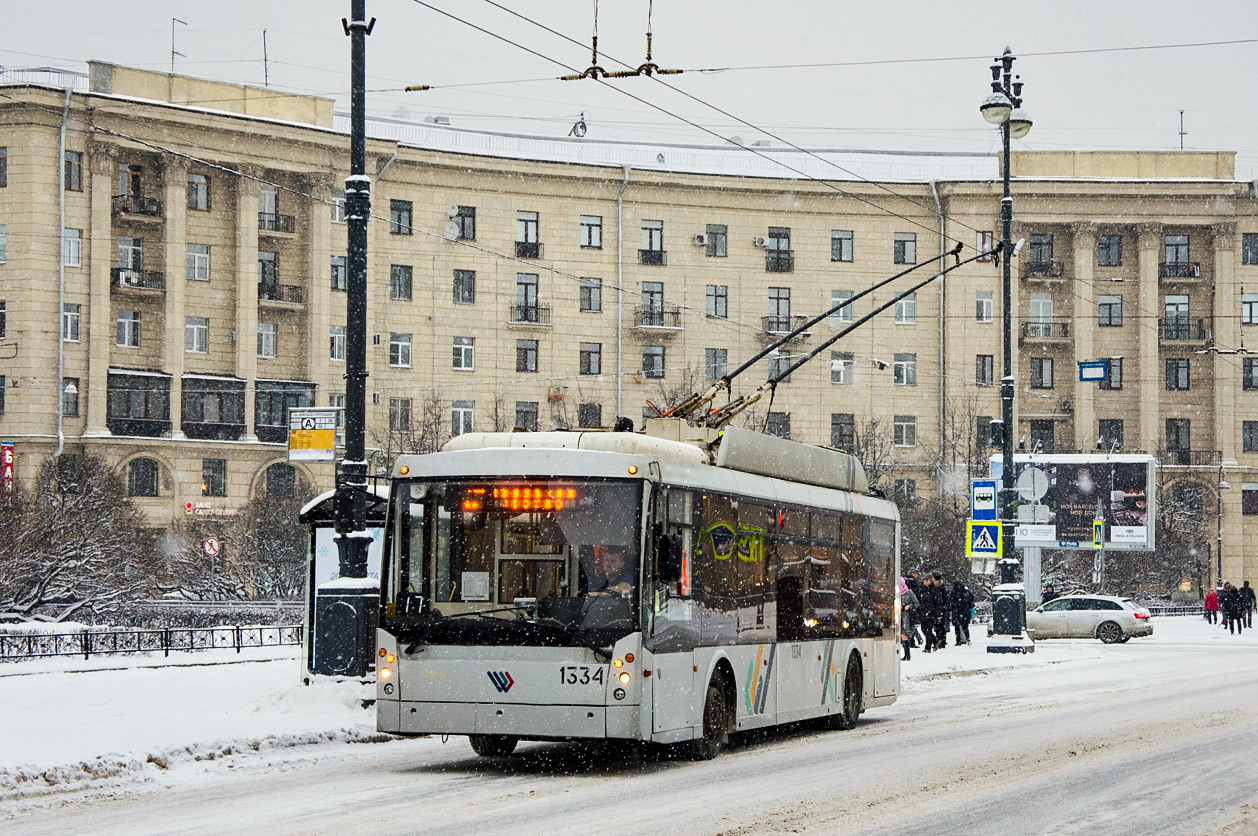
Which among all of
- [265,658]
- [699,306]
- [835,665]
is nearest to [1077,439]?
[699,306]

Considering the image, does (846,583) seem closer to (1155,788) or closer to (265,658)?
(1155,788)

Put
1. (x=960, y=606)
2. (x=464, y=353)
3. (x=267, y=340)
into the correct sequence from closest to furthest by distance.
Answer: (x=960, y=606) → (x=267, y=340) → (x=464, y=353)

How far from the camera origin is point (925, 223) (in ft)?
253

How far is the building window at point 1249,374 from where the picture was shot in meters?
79.4

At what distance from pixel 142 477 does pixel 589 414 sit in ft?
58.0

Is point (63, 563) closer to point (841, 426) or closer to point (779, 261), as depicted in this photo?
point (779, 261)

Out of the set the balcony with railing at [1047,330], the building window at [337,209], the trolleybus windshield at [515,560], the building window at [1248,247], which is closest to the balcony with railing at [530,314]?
the building window at [337,209]

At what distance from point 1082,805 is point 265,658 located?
56.0 feet

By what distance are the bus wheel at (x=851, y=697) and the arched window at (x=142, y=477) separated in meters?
49.2

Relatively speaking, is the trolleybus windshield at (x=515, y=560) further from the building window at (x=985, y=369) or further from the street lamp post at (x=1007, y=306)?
the building window at (x=985, y=369)

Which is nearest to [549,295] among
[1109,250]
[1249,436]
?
[1109,250]

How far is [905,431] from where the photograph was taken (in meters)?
77.2

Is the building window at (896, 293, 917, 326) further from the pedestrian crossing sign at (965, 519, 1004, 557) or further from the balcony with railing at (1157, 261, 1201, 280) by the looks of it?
the pedestrian crossing sign at (965, 519, 1004, 557)

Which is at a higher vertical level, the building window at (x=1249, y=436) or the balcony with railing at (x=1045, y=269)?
the balcony with railing at (x=1045, y=269)
